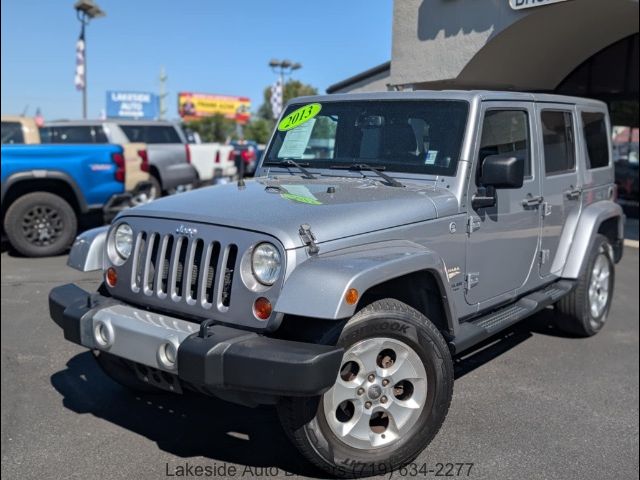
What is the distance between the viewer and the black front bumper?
255 centimetres

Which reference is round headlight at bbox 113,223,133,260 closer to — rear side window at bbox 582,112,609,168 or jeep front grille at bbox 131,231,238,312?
jeep front grille at bbox 131,231,238,312

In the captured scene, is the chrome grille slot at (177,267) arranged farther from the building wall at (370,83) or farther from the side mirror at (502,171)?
the building wall at (370,83)

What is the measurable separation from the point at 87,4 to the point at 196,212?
2438 millimetres

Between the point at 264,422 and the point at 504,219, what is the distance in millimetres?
1911

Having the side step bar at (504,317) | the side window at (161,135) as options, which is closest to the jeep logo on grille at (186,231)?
the side step bar at (504,317)

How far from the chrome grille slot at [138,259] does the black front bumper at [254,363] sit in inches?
25.2

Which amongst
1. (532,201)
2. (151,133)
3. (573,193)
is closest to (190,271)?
(532,201)

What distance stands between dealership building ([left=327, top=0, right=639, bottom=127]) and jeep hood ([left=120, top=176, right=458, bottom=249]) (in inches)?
39.0

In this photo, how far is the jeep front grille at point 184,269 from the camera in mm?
2904

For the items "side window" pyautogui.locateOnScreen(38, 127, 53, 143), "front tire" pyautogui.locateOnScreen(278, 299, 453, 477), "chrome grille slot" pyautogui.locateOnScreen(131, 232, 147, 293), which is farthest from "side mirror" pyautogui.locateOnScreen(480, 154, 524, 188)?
"side window" pyautogui.locateOnScreen(38, 127, 53, 143)

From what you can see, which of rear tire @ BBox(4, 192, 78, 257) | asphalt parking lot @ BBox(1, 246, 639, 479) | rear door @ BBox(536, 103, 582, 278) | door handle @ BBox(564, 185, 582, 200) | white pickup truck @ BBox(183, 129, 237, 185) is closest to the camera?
asphalt parking lot @ BBox(1, 246, 639, 479)

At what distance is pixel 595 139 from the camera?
5.61m

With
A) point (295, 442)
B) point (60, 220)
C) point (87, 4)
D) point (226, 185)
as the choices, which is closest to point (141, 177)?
point (60, 220)

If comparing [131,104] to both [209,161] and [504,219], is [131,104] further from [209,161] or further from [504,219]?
[504,219]
